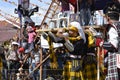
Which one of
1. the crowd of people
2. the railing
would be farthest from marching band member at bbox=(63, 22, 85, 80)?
the railing

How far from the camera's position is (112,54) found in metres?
7.92

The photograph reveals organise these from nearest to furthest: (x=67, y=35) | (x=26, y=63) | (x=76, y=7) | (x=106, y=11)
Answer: (x=67, y=35)
(x=106, y=11)
(x=76, y=7)
(x=26, y=63)

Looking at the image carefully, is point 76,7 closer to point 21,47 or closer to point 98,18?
point 98,18

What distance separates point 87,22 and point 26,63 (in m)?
2.49

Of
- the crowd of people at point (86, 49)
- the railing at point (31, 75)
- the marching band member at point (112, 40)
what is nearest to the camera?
the marching band member at point (112, 40)

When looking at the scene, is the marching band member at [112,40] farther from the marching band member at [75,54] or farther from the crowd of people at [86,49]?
the marching band member at [75,54]

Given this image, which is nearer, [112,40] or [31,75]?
[112,40]

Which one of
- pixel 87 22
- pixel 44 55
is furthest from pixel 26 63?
pixel 87 22

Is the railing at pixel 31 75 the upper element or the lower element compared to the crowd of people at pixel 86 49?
lower

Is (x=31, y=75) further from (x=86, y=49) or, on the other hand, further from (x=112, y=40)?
(x=112, y=40)

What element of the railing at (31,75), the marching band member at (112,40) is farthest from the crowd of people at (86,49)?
the railing at (31,75)

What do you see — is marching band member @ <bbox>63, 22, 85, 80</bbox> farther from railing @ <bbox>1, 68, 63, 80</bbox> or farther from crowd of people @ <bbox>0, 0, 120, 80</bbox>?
railing @ <bbox>1, 68, 63, 80</bbox>

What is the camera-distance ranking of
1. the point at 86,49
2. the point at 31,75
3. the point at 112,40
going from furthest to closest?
the point at 31,75, the point at 86,49, the point at 112,40

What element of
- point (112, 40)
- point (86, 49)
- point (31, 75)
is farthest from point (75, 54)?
point (31, 75)
